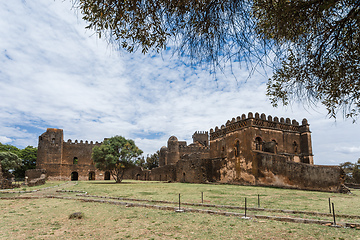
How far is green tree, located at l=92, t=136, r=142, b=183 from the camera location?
105ft

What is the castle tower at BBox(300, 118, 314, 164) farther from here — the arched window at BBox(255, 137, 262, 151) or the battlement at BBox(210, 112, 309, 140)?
the arched window at BBox(255, 137, 262, 151)

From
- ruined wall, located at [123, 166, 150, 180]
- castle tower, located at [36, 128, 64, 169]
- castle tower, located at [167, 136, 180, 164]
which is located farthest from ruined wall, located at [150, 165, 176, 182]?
castle tower, located at [36, 128, 64, 169]

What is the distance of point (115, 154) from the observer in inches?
1289

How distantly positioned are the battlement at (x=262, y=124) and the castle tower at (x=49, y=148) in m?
31.5

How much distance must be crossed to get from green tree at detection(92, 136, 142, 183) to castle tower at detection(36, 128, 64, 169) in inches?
624

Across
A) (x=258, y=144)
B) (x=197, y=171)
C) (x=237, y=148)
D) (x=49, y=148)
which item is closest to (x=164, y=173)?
(x=197, y=171)

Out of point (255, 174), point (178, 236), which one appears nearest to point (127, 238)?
point (178, 236)

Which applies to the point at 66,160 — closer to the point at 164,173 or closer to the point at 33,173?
the point at 33,173

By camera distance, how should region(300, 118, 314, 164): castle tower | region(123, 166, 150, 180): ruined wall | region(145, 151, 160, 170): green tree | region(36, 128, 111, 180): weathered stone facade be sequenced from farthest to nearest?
region(145, 151, 160, 170): green tree
region(123, 166, 150, 180): ruined wall
region(36, 128, 111, 180): weathered stone facade
region(300, 118, 314, 164): castle tower

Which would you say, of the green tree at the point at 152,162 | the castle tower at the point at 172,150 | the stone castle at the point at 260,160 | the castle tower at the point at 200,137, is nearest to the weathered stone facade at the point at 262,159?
the stone castle at the point at 260,160

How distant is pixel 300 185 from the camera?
18359 mm

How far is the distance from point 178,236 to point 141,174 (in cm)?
4197

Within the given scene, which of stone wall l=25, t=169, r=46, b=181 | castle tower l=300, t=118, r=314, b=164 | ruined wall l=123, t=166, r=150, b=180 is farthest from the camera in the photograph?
ruined wall l=123, t=166, r=150, b=180

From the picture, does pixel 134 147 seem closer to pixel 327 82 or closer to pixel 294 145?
pixel 294 145
